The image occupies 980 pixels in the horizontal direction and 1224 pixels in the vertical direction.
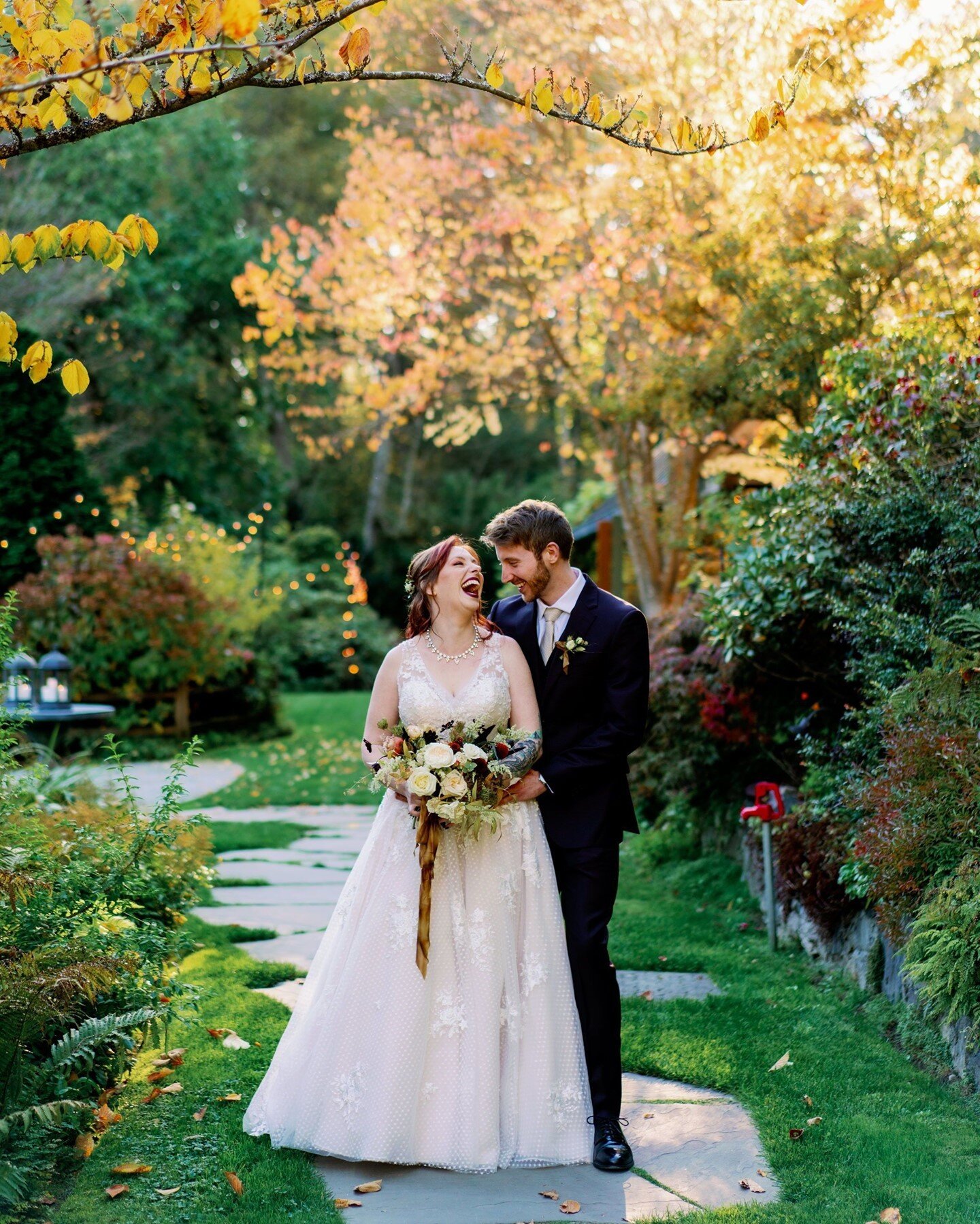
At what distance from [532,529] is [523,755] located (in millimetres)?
755

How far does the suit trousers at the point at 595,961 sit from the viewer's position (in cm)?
369

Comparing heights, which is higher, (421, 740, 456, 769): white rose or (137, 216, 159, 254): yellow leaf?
(137, 216, 159, 254): yellow leaf

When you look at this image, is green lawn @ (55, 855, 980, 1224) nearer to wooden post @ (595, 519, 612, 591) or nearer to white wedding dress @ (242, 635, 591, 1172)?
white wedding dress @ (242, 635, 591, 1172)

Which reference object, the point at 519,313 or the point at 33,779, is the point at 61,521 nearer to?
the point at 519,313

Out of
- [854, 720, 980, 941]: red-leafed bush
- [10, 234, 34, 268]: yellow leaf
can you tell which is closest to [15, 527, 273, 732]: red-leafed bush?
[854, 720, 980, 941]: red-leafed bush

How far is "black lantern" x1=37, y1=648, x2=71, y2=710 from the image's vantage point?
9.83 metres

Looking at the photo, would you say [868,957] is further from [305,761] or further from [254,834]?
[305,761]

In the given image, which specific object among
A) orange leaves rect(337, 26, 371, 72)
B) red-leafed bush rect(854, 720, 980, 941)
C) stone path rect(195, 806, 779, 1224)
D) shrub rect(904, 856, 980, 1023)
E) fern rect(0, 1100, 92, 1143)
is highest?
orange leaves rect(337, 26, 371, 72)

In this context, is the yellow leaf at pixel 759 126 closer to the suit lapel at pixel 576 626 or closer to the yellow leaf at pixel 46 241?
the suit lapel at pixel 576 626

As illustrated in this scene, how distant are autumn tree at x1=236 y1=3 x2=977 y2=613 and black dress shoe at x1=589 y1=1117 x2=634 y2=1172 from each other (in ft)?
17.2

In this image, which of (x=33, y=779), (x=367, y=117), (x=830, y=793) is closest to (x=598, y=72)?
(x=367, y=117)

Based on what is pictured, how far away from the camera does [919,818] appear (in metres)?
4.23

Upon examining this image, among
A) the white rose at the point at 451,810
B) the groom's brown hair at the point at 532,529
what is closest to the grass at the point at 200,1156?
the white rose at the point at 451,810

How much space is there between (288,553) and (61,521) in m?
9.43
